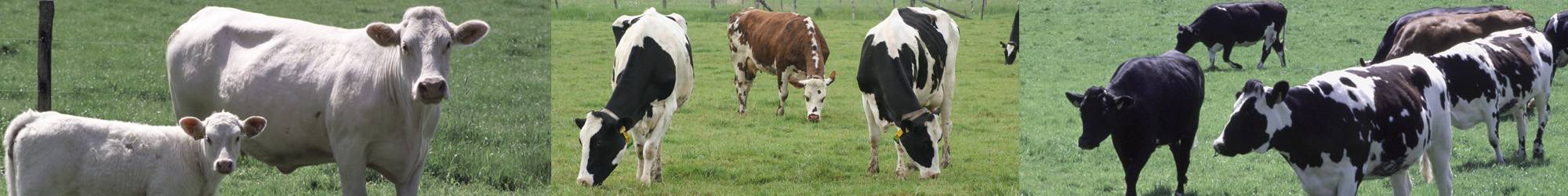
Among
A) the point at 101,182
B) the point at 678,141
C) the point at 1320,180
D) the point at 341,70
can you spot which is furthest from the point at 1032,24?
the point at 101,182

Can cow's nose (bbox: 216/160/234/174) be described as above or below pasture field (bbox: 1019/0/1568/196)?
above

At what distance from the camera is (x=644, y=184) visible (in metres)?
11.5

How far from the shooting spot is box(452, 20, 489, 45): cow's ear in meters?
8.04

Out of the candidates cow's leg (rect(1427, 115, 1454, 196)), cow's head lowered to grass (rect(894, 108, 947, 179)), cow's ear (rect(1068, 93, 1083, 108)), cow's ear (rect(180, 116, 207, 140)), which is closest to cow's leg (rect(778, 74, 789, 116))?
cow's head lowered to grass (rect(894, 108, 947, 179))

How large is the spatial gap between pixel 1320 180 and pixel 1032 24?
9376 mm

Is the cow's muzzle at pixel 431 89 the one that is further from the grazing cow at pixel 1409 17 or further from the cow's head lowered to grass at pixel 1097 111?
the grazing cow at pixel 1409 17

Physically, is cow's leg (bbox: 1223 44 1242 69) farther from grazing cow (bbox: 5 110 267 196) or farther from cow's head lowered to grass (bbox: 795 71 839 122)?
grazing cow (bbox: 5 110 267 196)

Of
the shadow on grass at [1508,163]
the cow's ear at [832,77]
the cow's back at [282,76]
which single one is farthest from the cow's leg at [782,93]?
the cow's back at [282,76]

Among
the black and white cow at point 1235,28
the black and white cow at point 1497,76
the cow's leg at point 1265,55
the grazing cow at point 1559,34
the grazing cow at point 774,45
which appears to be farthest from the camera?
the black and white cow at point 1235,28

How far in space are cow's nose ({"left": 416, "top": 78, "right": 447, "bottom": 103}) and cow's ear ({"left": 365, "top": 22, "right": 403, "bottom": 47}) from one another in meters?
0.35

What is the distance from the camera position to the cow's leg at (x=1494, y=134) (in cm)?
1077

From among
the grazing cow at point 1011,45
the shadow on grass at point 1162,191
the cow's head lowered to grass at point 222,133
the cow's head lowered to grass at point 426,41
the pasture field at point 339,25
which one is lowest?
the pasture field at point 339,25

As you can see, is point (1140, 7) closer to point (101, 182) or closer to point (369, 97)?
point (369, 97)

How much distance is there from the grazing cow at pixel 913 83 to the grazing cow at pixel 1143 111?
1680 mm
